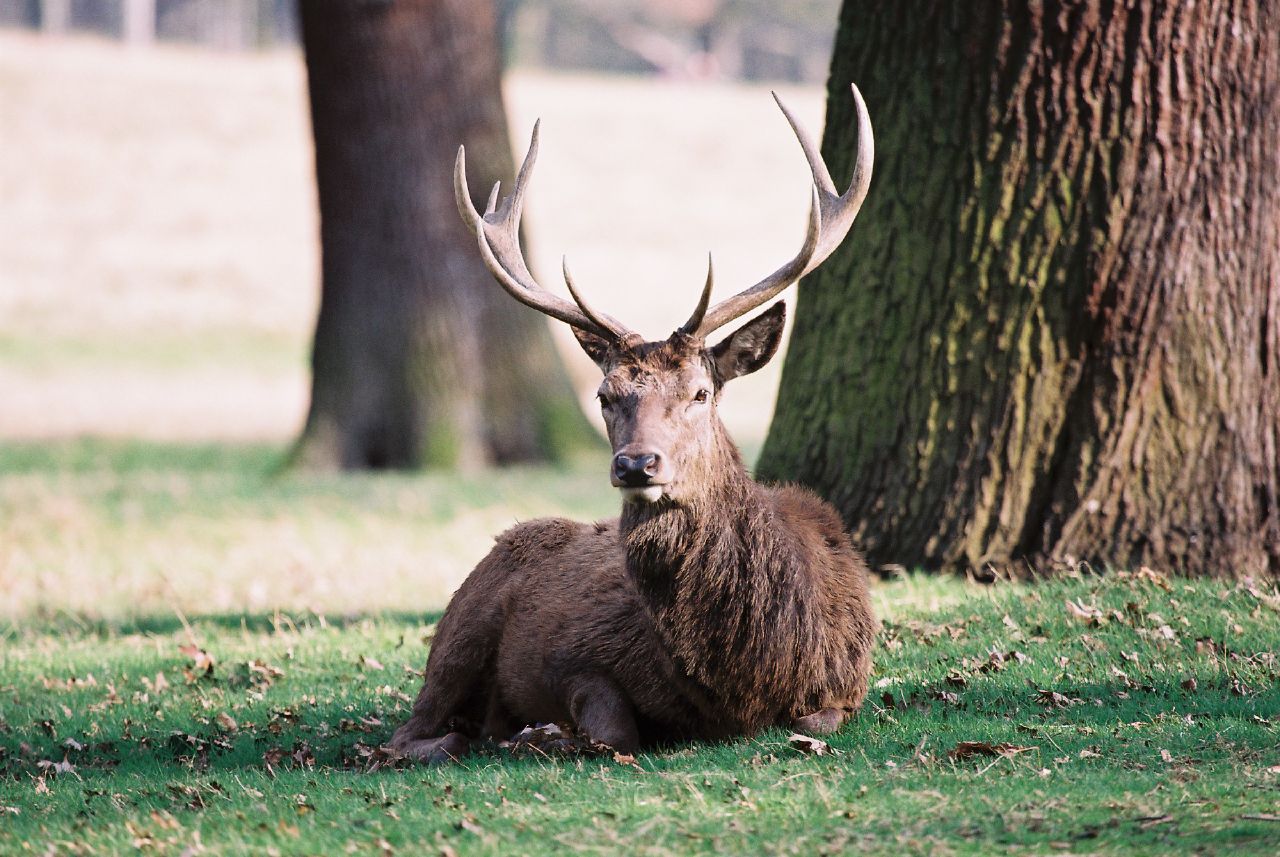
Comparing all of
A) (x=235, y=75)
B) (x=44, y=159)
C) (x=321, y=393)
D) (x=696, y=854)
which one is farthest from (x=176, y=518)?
(x=235, y=75)

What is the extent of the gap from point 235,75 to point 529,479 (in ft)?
124

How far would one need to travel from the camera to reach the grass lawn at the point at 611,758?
5.18 meters

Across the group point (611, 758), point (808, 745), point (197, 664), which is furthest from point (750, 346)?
point (197, 664)

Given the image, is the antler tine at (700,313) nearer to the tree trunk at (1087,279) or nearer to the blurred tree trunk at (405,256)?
the tree trunk at (1087,279)

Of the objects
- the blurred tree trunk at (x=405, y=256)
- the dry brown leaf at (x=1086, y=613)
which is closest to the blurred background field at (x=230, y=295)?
the blurred tree trunk at (x=405, y=256)

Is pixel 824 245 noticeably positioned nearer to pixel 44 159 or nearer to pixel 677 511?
pixel 677 511

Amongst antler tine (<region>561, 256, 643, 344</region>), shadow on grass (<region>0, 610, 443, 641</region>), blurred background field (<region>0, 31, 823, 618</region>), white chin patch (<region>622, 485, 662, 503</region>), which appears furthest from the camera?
blurred background field (<region>0, 31, 823, 618</region>)

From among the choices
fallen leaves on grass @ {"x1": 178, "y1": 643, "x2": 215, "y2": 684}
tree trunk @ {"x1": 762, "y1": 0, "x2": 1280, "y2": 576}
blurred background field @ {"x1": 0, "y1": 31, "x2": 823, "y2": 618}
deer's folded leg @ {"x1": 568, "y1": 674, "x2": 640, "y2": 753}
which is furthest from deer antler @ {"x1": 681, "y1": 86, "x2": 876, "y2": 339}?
blurred background field @ {"x1": 0, "y1": 31, "x2": 823, "y2": 618}

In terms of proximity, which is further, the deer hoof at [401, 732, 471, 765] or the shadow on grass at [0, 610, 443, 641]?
the shadow on grass at [0, 610, 443, 641]

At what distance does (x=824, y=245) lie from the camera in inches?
269

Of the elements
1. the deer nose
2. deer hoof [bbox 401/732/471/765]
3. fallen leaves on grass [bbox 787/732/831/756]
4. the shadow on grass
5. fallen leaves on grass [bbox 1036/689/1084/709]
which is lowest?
the shadow on grass

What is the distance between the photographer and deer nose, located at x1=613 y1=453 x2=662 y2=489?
604cm

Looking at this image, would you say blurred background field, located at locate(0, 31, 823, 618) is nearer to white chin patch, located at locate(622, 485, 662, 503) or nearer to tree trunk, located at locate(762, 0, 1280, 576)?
tree trunk, located at locate(762, 0, 1280, 576)

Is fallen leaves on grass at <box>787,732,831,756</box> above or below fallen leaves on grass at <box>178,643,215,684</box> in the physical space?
above
